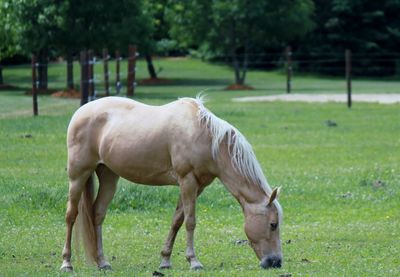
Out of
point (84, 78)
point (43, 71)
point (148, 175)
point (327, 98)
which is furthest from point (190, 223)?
point (43, 71)

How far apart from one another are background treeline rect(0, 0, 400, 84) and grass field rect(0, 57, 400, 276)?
15.9m

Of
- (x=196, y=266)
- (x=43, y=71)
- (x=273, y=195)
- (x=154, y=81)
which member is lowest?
(x=154, y=81)

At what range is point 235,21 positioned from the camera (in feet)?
160

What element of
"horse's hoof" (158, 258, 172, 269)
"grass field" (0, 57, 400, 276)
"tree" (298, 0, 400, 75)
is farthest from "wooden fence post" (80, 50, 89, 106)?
"tree" (298, 0, 400, 75)

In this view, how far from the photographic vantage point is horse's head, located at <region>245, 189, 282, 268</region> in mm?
8297

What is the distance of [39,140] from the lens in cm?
1955

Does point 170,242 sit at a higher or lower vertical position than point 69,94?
higher

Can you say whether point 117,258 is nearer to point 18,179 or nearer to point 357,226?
point 357,226

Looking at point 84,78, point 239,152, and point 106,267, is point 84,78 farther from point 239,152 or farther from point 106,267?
point 239,152

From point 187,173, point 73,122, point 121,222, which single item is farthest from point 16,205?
point 187,173

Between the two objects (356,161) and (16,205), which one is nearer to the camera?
(16,205)

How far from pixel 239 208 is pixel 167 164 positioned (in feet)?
13.8

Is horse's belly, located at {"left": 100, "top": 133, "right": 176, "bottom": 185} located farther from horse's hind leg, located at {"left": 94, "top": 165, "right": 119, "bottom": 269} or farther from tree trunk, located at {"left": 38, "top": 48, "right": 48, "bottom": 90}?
tree trunk, located at {"left": 38, "top": 48, "right": 48, "bottom": 90}

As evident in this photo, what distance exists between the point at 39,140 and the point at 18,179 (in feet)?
17.7
